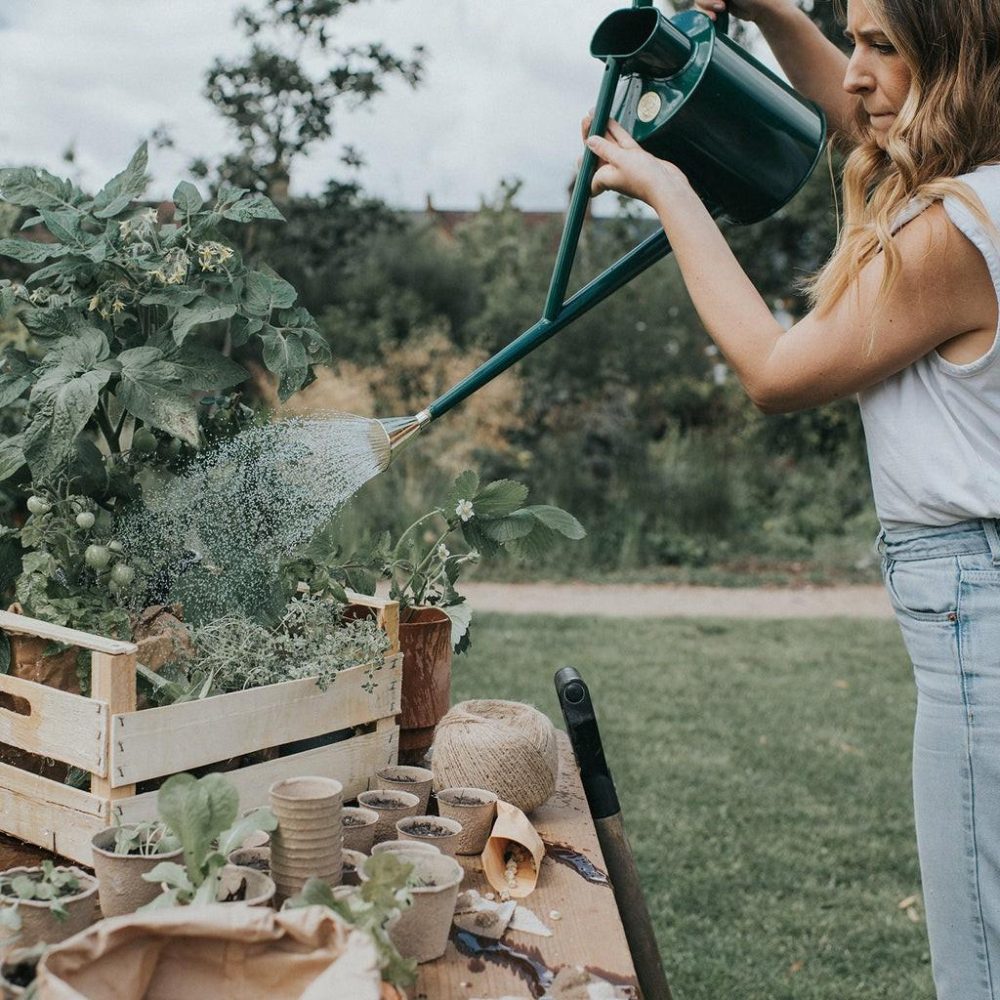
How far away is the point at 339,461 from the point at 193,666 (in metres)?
0.32

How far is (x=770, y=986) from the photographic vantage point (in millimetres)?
2902

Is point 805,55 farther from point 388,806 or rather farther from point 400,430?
point 388,806

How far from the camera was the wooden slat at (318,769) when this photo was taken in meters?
1.18

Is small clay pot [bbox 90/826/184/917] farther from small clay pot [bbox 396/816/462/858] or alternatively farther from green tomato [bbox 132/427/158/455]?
green tomato [bbox 132/427/158/455]

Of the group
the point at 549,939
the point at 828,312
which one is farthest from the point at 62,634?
the point at 828,312

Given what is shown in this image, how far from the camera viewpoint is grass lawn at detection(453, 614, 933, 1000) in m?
3.05

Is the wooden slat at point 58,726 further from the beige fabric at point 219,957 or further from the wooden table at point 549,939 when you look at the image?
the beige fabric at point 219,957

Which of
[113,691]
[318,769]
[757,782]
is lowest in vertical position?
[757,782]

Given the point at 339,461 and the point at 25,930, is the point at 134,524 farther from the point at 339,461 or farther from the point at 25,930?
the point at 25,930

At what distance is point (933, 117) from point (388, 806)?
944mm

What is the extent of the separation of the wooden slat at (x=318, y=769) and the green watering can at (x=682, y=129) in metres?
0.37

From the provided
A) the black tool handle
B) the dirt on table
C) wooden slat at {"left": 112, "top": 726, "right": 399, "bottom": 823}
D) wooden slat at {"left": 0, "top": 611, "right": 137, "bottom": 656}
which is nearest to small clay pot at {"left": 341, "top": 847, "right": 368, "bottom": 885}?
wooden slat at {"left": 112, "top": 726, "right": 399, "bottom": 823}

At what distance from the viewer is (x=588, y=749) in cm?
148

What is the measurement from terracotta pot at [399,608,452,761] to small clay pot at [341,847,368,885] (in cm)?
47
